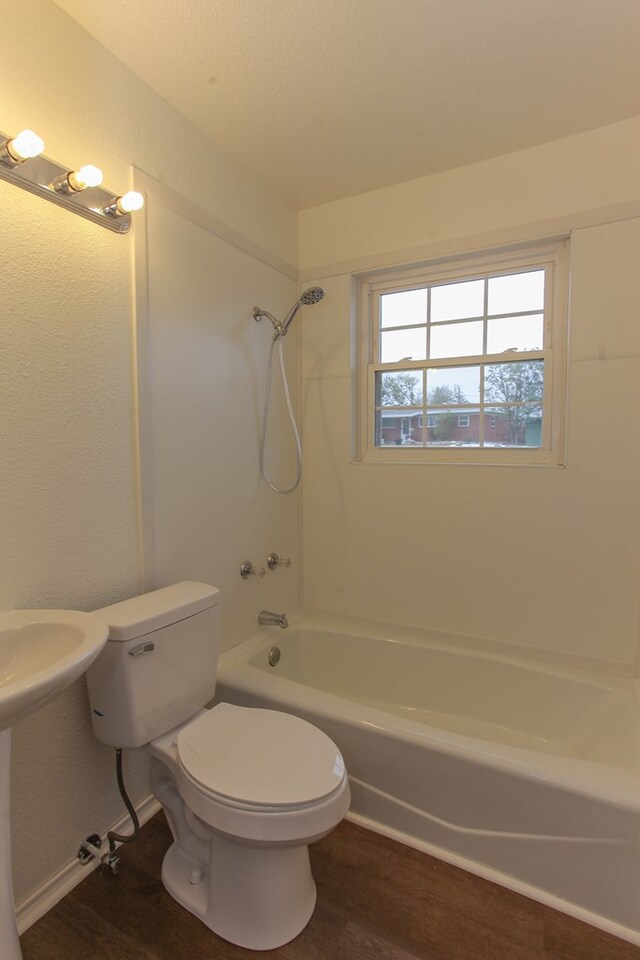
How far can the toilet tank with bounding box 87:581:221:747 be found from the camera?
1.30m

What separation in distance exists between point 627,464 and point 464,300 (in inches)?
38.1

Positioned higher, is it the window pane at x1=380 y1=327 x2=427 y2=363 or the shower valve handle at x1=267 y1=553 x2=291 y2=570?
the window pane at x1=380 y1=327 x2=427 y2=363

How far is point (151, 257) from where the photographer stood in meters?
1.57

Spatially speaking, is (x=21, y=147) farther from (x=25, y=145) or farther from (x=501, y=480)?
(x=501, y=480)

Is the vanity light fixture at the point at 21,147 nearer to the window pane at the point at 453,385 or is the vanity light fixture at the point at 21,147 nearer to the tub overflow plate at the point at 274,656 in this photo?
the window pane at the point at 453,385

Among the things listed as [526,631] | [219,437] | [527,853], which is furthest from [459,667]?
[219,437]

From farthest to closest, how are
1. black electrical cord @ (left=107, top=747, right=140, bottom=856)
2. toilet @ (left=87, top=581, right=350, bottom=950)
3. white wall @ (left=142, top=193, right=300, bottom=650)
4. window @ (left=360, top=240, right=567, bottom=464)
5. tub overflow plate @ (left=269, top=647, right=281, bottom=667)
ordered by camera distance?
tub overflow plate @ (left=269, top=647, right=281, bottom=667) < window @ (left=360, top=240, right=567, bottom=464) < white wall @ (left=142, top=193, right=300, bottom=650) < black electrical cord @ (left=107, top=747, right=140, bottom=856) < toilet @ (left=87, top=581, right=350, bottom=950)

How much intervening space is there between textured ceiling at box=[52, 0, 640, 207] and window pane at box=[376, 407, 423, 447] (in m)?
1.05

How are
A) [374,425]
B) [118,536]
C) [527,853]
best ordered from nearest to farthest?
1. [527,853]
2. [118,536]
3. [374,425]

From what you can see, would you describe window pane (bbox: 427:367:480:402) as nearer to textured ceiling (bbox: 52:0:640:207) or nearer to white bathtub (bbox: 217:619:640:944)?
textured ceiling (bbox: 52:0:640:207)

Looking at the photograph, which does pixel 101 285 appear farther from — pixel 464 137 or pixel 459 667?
pixel 459 667

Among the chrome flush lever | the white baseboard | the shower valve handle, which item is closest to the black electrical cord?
the white baseboard

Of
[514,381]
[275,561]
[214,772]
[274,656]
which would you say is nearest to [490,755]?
[214,772]

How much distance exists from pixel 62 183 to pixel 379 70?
1016 mm
